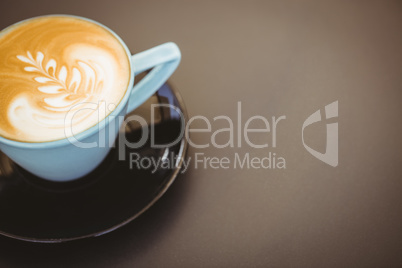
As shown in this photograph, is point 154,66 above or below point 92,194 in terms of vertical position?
above

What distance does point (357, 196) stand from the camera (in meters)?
0.58

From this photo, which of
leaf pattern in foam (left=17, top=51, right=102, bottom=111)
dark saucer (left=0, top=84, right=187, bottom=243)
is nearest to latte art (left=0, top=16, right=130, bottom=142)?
leaf pattern in foam (left=17, top=51, right=102, bottom=111)

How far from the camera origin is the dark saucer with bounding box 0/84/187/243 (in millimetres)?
491

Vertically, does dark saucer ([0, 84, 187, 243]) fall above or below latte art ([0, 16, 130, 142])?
below

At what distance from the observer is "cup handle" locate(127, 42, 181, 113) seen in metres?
0.53

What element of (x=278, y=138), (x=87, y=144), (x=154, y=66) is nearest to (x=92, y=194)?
(x=87, y=144)

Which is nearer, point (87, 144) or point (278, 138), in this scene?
point (87, 144)

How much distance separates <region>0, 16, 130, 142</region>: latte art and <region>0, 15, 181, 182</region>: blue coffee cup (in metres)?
0.01

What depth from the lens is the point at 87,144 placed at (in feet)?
1.56

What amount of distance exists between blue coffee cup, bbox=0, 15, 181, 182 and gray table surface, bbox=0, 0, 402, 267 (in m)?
0.10

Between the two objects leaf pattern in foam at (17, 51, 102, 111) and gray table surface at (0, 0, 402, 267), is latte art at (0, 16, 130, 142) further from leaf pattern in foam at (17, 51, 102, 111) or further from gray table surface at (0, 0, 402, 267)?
gray table surface at (0, 0, 402, 267)

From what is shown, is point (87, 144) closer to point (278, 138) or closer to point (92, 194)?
point (92, 194)

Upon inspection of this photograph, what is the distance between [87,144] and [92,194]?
0.09 metres

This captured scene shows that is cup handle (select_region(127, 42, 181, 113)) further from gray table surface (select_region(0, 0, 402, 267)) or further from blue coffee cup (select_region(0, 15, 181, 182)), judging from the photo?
gray table surface (select_region(0, 0, 402, 267))
